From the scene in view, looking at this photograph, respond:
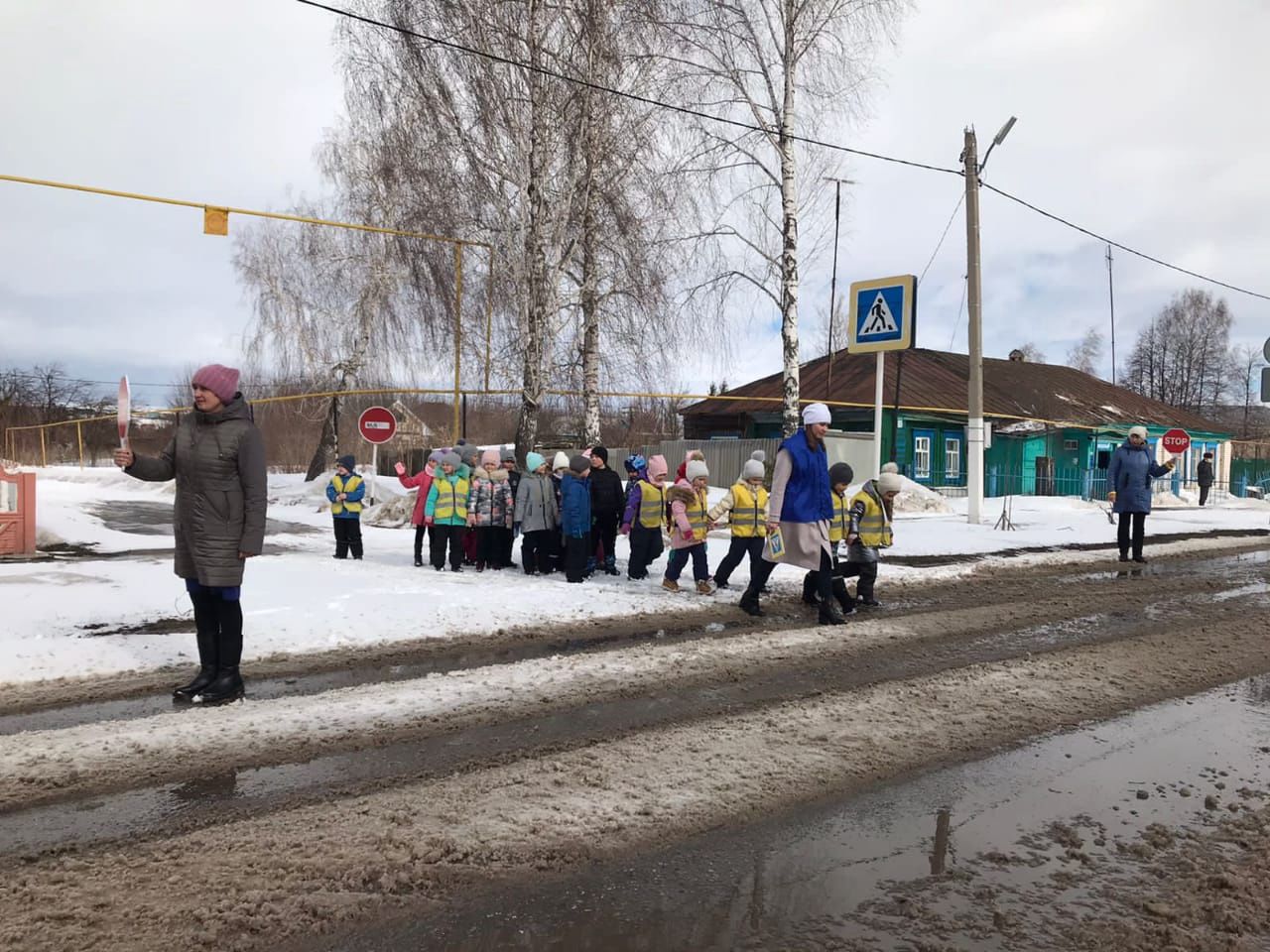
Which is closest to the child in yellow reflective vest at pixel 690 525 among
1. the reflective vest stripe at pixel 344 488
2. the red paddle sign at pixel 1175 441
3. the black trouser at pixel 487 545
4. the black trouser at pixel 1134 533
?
the black trouser at pixel 487 545

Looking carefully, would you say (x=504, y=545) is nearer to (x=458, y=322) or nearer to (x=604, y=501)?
(x=604, y=501)

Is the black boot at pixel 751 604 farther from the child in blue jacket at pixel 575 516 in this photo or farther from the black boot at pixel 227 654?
the black boot at pixel 227 654

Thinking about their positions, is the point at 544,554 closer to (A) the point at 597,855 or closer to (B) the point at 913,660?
(B) the point at 913,660

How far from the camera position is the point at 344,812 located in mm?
3523

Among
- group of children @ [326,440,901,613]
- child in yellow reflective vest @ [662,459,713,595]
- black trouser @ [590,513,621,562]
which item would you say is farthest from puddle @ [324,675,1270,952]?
black trouser @ [590,513,621,562]

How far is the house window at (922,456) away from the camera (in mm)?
31672

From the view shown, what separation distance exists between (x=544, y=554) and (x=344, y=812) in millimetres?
7090

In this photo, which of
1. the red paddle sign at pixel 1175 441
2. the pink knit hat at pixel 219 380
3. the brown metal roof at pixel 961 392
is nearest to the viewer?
the pink knit hat at pixel 219 380

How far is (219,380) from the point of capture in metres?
5.14

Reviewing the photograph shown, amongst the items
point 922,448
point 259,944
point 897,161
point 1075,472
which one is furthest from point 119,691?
point 1075,472

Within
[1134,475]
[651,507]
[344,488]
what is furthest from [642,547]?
[1134,475]

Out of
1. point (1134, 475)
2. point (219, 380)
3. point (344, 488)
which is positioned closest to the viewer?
point (219, 380)

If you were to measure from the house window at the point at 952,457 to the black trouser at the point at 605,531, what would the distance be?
82.0 feet

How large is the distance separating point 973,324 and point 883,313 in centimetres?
445
